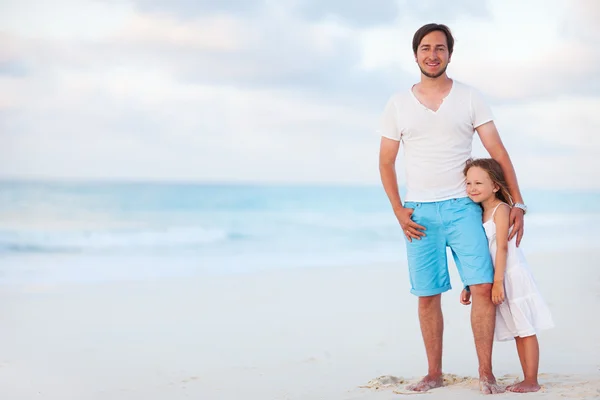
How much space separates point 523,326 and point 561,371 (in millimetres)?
949

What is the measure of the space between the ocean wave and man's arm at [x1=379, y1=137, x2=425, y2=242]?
985cm

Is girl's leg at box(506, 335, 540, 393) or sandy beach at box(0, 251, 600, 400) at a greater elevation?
girl's leg at box(506, 335, 540, 393)

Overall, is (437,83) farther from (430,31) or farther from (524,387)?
(524,387)

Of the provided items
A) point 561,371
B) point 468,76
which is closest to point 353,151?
point 468,76

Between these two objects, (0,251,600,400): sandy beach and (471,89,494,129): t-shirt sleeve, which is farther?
(0,251,600,400): sandy beach

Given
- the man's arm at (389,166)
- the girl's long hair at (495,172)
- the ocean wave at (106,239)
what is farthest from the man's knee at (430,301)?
the ocean wave at (106,239)

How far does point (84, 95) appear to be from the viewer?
2639 centimetres

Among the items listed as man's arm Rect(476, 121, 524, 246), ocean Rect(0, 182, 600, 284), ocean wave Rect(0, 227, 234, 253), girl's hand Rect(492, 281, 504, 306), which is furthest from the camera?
ocean wave Rect(0, 227, 234, 253)

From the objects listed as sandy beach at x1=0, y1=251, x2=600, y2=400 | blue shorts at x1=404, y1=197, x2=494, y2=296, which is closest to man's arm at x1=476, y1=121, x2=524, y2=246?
blue shorts at x1=404, y1=197, x2=494, y2=296

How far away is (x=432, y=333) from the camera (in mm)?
3523

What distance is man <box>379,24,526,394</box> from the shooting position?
3.27 meters

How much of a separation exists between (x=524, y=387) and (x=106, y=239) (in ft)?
42.1

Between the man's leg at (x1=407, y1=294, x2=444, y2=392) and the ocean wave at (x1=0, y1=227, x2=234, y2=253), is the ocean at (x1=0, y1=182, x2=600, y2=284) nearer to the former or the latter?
the ocean wave at (x1=0, y1=227, x2=234, y2=253)

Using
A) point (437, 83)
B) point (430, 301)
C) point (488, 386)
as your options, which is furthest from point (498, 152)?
point (488, 386)
